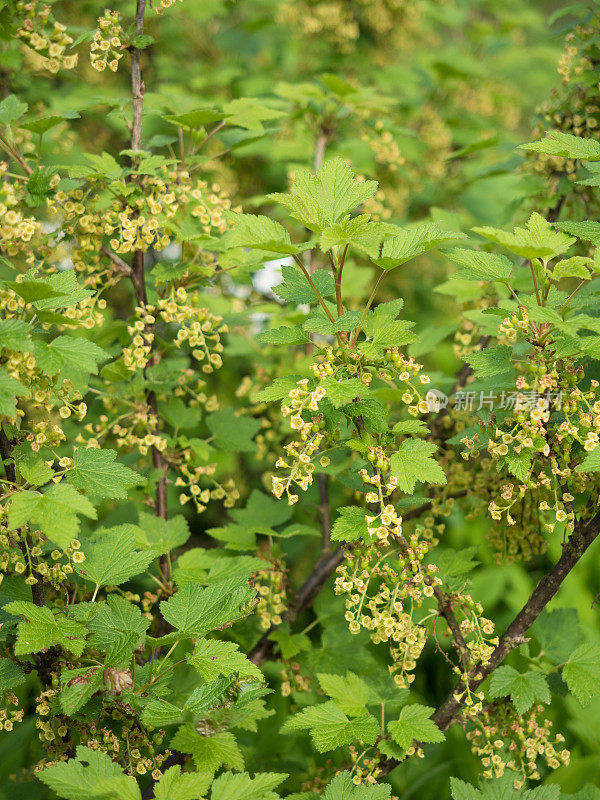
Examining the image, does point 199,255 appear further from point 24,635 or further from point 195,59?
point 195,59

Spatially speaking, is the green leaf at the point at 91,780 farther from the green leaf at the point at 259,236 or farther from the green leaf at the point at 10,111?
the green leaf at the point at 10,111

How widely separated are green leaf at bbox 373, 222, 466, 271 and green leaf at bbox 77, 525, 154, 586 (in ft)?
2.53

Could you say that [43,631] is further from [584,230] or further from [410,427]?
[584,230]

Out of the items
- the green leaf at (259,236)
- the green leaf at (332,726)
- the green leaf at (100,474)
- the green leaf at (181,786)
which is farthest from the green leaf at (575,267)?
the green leaf at (181,786)

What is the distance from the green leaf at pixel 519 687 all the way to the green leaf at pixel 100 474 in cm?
87

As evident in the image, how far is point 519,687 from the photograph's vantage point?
1568 mm

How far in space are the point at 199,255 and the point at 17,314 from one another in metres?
0.58

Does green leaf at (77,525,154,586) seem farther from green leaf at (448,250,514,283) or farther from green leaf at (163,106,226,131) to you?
green leaf at (163,106,226,131)

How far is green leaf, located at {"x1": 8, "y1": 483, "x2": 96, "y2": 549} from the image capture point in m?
1.22

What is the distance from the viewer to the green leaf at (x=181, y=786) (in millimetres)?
1195

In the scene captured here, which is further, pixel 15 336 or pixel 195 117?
pixel 195 117

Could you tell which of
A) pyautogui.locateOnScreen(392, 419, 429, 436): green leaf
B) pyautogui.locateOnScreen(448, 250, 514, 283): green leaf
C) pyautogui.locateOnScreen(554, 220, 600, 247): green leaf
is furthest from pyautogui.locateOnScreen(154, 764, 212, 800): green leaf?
pyautogui.locateOnScreen(554, 220, 600, 247): green leaf

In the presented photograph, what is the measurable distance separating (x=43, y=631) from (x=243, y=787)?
44 centimetres

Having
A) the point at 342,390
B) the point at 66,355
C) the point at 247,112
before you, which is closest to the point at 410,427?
the point at 342,390
